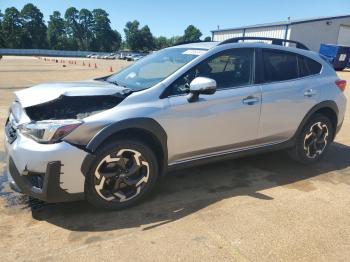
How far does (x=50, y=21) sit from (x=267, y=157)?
128562 mm

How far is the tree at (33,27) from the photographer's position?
366ft

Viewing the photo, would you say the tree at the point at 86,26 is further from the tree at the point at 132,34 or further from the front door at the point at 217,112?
the front door at the point at 217,112

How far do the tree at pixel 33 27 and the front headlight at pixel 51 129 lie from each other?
118m

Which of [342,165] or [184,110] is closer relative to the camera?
[184,110]

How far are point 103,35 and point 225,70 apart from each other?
430 ft

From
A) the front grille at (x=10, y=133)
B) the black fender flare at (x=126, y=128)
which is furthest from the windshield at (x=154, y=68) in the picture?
the front grille at (x=10, y=133)

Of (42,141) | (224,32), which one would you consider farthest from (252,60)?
(224,32)

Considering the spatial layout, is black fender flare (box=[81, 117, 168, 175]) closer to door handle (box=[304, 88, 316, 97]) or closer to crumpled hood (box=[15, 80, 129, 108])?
crumpled hood (box=[15, 80, 129, 108])

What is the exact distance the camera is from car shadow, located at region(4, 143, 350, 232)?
11.7 feet

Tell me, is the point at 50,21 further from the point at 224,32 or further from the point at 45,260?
the point at 45,260

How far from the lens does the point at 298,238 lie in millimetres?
3281

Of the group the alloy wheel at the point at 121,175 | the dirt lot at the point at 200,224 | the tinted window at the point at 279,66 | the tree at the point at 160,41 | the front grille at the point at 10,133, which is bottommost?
the dirt lot at the point at 200,224

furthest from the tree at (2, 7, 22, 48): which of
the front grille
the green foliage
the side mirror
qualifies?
the side mirror

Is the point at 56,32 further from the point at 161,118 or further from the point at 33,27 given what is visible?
the point at 161,118
